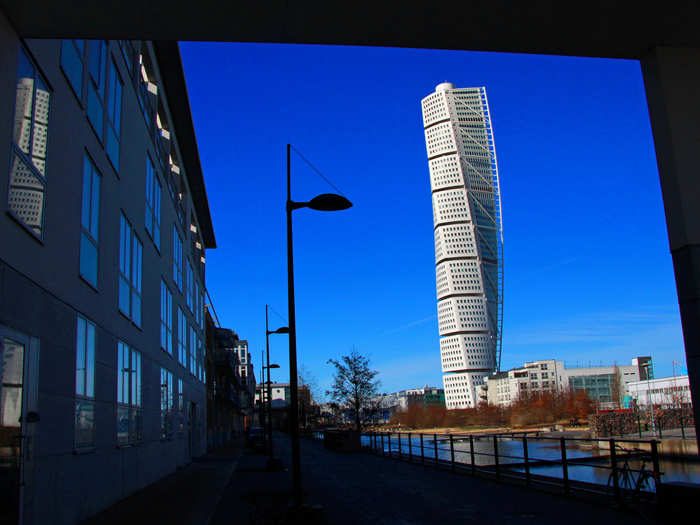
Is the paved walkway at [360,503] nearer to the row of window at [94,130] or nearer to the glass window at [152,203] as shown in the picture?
the row of window at [94,130]

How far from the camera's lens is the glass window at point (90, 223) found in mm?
11844

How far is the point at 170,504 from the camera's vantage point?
13609 mm

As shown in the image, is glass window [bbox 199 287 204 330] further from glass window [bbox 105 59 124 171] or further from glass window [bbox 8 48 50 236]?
glass window [bbox 8 48 50 236]

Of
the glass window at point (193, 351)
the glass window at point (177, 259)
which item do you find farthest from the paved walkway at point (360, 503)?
the glass window at point (193, 351)

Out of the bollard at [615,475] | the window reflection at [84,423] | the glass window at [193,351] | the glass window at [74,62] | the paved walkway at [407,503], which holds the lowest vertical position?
the paved walkway at [407,503]

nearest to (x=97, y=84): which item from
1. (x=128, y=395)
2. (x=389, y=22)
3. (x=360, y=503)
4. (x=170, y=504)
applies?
(x=128, y=395)

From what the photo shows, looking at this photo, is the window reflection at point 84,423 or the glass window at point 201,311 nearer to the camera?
the window reflection at point 84,423

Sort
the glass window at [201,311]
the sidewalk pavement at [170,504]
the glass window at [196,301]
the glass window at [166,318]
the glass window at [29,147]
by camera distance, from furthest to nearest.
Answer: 1. the glass window at [201,311]
2. the glass window at [196,301]
3. the glass window at [166,318]
4. the sidewalk pavement at [170,504]
5. the glass window at [29,147]

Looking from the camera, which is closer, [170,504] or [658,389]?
[170,504]

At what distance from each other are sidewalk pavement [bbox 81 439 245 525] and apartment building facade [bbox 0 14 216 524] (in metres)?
0.33

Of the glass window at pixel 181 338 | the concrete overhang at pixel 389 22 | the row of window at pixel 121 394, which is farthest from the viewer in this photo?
the glass window at pixel 181 338

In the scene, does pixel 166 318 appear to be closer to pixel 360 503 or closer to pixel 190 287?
pixel 190 287

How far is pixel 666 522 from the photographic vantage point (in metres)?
9.17

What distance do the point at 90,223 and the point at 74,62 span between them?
295 cm
